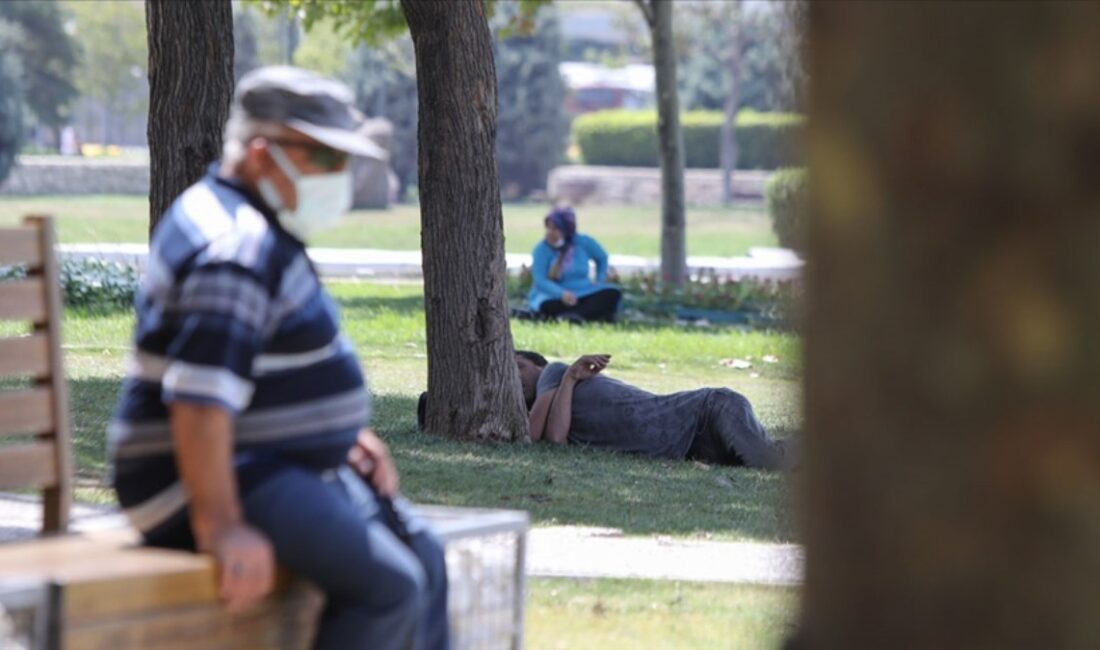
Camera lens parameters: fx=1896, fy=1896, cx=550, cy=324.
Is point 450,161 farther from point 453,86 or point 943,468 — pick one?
point 943,468

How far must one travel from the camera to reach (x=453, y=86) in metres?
9.67

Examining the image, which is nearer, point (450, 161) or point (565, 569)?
point (565, 569)

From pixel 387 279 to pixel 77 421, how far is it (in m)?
13.8

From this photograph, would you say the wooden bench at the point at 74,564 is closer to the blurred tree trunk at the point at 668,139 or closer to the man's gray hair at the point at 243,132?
the man's gray hair at the point at 243,132

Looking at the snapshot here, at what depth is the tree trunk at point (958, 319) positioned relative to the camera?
6.71 ft

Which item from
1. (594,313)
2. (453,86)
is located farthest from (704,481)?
(594,313)

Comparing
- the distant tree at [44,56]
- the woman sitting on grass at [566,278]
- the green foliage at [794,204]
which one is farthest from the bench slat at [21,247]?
the distant tree at [44,56]

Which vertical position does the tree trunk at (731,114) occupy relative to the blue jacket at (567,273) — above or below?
above

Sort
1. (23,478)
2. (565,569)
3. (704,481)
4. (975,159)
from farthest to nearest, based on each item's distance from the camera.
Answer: (704,481) < (565,569) < (23,478) < (975,159)

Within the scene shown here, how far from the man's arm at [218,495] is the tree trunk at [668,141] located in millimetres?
18631

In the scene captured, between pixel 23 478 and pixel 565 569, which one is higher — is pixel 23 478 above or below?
above

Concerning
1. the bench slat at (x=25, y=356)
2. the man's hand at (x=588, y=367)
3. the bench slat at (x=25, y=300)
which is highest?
the bench slat at (x=25, y=300)

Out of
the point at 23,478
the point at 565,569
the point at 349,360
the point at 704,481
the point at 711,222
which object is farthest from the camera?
the point at 711,222

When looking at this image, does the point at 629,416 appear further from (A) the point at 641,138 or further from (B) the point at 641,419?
(A) the point at 641,138
